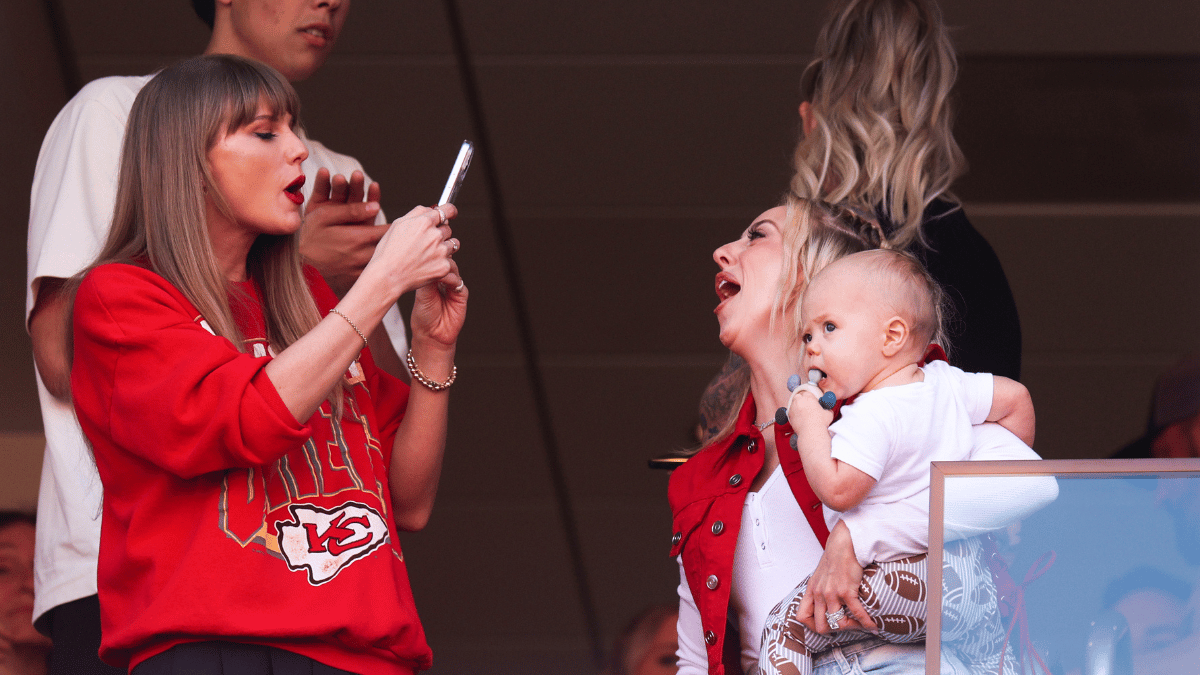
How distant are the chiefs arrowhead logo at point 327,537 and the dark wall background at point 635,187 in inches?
89.4

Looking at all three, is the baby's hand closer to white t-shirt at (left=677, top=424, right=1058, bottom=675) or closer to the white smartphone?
white t-shirt at (left=677, top=424, right=1058, bottom=675)

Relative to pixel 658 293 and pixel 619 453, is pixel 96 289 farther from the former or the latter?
pixel 619 453

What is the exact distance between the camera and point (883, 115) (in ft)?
6.51

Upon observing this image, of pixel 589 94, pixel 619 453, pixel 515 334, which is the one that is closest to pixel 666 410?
pixel 619 453

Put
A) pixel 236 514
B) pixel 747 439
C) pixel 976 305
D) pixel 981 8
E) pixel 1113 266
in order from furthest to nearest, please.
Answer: pixel 1113 266 < pixel 981 8 < pixel 976 305 < pixel 747 439 < pixel 236 514

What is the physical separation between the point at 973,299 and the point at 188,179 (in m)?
1.13

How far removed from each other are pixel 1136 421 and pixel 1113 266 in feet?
2.02

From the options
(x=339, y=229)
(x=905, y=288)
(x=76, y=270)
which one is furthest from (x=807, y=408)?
(x=76, y=270)

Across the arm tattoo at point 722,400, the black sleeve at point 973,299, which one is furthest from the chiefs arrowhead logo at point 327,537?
the black sleeve at point 973,299

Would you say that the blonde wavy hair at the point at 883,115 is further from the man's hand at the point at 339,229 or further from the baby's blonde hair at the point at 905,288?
the man's hand at the point at 339,229

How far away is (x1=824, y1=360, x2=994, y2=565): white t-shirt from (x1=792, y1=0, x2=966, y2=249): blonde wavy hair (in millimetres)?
531

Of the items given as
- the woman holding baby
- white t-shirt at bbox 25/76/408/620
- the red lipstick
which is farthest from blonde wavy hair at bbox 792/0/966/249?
white t-shirt at bbox 25/76/408/620

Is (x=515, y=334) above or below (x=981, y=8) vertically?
below

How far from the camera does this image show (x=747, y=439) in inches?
65.2
